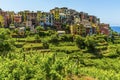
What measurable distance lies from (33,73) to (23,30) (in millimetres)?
38469

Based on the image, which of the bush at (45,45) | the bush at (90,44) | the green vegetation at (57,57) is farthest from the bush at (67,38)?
the bush at (45,45)

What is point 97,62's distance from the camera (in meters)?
52.4

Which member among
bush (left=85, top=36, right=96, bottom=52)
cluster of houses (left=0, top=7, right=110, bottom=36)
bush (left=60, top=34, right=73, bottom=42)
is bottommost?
bush (left=85, top=36, right=96, bottom=52)

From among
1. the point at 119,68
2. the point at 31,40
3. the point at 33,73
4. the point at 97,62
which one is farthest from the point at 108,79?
the point at 31,40

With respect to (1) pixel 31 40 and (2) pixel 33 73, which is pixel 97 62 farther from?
(2) pixel 33 73

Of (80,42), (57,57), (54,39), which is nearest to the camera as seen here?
(57,57)

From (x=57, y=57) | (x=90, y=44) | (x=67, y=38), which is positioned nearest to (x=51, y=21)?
(x=67, y=38)

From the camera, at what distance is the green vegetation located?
2744cm

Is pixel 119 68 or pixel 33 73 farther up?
pixel 33 73

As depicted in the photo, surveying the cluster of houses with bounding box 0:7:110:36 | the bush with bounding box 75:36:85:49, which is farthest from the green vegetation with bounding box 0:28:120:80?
the cluster of houses with bounding box 0:7:110:36

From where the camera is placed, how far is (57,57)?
4481 centimetres

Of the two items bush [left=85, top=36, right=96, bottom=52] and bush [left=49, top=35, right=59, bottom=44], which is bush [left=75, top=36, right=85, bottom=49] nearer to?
bush [left=85, top=36, right=96, bottom=52]

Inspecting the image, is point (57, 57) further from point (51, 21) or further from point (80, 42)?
point (51, 21)

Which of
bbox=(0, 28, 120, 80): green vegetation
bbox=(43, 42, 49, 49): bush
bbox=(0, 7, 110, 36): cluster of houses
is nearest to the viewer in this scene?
bbox=(0, 28, 120, 80): green vegetation
